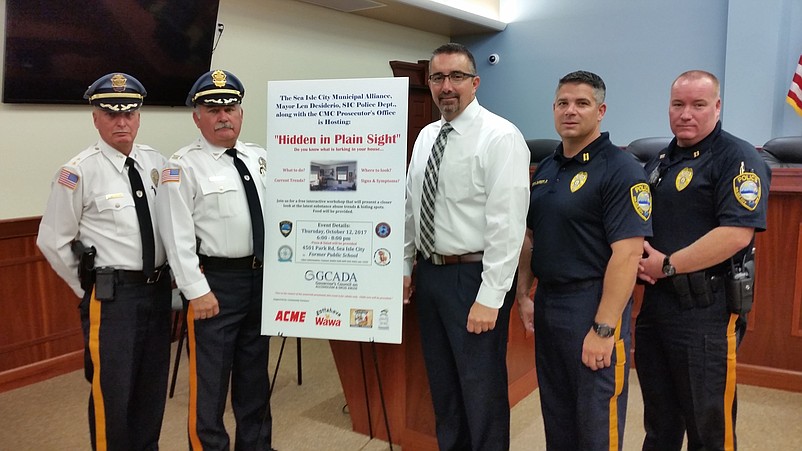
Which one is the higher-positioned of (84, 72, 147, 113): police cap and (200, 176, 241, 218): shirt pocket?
(84, 72, 147, 113): police cap

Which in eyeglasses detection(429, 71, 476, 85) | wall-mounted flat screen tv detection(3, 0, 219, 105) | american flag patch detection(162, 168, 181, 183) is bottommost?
american flag patch detection(162, 168, 181, 183)

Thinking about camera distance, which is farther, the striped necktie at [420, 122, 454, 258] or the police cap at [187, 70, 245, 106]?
the police cap at [187, 70, 245, 106]

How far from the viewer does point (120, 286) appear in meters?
2.10

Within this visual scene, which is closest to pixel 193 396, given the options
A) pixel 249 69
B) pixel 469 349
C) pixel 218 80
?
pixel 469 349

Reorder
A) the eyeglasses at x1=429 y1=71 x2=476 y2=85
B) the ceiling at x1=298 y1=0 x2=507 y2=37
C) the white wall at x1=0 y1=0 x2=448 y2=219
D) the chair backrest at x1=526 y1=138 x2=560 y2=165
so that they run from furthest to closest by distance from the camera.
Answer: the chair backrest at x1=526 y1=138 x2=560 y2=165 < the ceiling at x1=298 y1=0 x2=507 y2=37 < the white wall at x1=0 y1=0 x2=448 y2=219 < the eyeglasses at x1=429 y1=71 x2=476 y2=85

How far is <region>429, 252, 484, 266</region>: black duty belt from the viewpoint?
196 centimetres

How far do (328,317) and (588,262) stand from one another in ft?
3.06

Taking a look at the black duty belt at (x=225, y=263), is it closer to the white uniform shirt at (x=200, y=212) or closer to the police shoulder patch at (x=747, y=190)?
the white uniform shirt at (x=200, y=212)

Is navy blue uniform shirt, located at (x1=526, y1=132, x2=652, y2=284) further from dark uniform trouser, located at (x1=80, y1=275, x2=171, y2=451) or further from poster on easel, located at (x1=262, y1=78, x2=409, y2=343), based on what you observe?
dark uniform trouser, located at (x1=80, y1=275, x2=171, y2=451)

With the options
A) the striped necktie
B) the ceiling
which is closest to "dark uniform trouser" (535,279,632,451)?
the striped necktie

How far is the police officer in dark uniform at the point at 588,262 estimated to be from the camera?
5.53 feet

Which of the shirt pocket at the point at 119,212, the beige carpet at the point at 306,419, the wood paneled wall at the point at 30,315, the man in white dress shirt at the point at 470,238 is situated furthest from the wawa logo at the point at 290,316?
the wood paneled wall at the point at 30,315

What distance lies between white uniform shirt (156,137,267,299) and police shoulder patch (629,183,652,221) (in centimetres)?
134

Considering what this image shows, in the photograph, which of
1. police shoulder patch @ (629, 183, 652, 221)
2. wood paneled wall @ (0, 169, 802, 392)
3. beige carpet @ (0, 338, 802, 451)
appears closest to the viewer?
police shoulder patch @ (629, 183, 652, 221)
